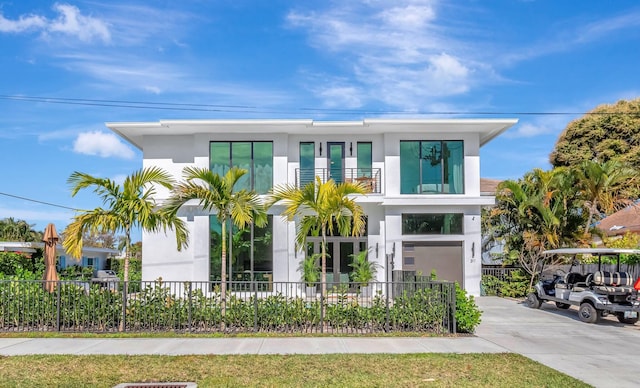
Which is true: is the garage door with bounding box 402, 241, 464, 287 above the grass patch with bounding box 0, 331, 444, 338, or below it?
above

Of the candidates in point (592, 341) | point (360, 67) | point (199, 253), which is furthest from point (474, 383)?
point (199, 253)

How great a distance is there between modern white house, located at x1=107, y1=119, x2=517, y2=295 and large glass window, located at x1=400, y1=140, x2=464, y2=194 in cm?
4

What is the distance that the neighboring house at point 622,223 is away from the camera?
1130 inches

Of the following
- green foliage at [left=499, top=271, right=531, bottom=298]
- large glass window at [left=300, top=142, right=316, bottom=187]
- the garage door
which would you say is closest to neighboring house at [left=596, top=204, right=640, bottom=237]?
green foliage at [left=499, top=271, right=531, bottom=298]

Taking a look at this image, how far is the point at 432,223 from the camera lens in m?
20.3

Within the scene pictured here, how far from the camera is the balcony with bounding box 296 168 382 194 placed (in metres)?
20.3

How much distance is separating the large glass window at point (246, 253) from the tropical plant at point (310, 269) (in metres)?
1.14

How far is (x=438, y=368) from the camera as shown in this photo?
27.2 feet

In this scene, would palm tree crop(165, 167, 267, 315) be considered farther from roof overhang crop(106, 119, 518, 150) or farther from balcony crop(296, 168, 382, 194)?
balcony crop(296, 168, 382, 194)

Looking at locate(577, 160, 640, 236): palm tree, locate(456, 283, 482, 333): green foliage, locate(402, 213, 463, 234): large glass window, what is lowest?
locate(456, 283, 482, 333): green foliage

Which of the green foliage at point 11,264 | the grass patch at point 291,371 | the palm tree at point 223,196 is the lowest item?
the grass patch at point 291,371

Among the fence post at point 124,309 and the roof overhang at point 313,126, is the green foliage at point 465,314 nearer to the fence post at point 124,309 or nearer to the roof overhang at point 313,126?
the fence post at point 124,309

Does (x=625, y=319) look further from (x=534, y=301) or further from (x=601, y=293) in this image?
(x=534, y=301)

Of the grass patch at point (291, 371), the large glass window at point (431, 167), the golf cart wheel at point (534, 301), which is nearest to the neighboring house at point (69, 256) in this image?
the large glass window at point (431, 167)
